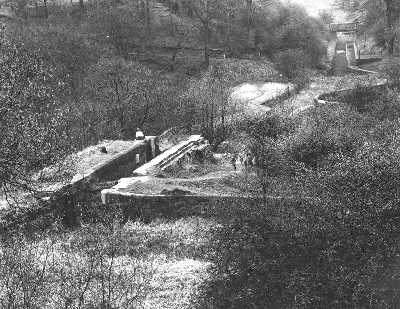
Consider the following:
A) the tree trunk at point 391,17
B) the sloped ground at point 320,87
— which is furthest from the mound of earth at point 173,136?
the tree trunk at point 391,17

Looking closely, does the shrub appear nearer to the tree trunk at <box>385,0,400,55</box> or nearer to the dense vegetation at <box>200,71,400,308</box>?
the tree trunk at <box>385,0,400,55</box>

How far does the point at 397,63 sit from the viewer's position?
32.6 m

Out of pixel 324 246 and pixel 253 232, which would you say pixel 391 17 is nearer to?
pixel 253 232

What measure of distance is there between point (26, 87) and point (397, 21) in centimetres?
3426

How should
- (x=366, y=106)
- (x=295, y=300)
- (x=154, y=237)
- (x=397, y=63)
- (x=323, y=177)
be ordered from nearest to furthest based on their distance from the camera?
(x=295, y=300) < (x=323, y=177) < (x=154, y=237) < (x=366, y=106) < (x=397, y=63)

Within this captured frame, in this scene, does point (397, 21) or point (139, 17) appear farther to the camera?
point (139, 17)

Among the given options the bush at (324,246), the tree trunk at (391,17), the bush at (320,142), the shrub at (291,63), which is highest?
the tree trunk at (391,17)

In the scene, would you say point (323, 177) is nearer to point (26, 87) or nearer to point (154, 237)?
point (154, 237)

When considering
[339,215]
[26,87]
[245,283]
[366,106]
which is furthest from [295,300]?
[366,106]

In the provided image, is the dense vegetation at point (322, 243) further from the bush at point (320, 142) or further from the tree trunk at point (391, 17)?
the tree trunk at point (391, 17)

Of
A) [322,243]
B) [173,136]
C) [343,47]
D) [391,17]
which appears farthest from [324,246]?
[343,47]

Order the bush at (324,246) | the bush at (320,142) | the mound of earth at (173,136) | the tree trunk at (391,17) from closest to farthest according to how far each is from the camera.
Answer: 1. the bush at (324,246)
2. the bush at (320,142)
3. the mound of earth at (173,136)
4. the tree trunk at (391,17)

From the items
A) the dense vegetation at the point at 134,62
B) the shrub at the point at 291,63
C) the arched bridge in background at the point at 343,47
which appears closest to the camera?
the dense vegetation at the point at 134,62

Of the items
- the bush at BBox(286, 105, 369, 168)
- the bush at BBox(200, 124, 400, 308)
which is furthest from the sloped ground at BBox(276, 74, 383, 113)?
the bush at BBox(200, 124, 400, 308)
